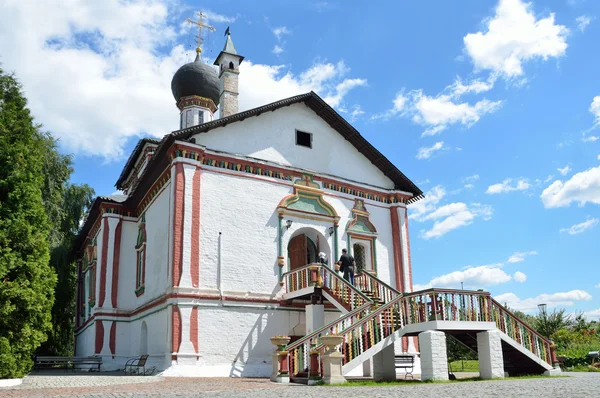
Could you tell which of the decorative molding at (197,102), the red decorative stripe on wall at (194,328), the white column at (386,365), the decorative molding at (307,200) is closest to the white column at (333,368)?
the white column at (386,365)

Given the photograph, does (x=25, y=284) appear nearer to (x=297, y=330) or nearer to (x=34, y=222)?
(x=34, y=222)

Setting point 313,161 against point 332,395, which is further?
point 313,161

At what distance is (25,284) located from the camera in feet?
41.6

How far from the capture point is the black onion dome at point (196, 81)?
2748cm

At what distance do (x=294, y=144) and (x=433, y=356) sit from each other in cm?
980

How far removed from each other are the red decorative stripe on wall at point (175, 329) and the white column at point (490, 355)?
26.6 feet

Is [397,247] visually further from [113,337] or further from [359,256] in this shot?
[113,337]

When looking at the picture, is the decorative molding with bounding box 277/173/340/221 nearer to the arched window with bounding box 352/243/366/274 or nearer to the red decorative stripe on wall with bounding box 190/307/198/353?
the arched window with bounding box 352/243/366/274

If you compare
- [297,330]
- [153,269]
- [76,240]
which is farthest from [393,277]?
[76,240]

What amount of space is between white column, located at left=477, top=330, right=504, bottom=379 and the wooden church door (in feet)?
24.9

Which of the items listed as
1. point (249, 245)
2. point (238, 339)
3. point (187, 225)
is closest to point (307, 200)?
point (249, 245)

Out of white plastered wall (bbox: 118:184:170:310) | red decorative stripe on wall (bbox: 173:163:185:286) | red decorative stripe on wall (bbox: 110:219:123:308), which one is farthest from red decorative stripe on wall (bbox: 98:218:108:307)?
red decorative stripe on wall (bbox: 173:163:185:286)

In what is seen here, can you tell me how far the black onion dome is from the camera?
90.2ft

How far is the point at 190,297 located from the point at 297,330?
3926 millimetres
